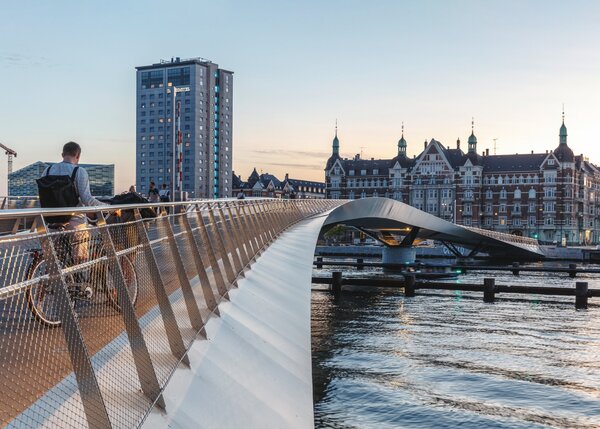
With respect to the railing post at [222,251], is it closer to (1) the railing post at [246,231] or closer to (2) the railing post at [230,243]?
(2) the railing post at [230,243]

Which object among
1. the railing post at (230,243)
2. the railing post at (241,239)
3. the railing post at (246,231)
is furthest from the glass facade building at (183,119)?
the railing post at (230,243)

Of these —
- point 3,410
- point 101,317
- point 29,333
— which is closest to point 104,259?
point 101,317

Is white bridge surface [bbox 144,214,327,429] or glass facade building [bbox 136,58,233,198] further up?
glass facade building [bbox 136,58,233,198]

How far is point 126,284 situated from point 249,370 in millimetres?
2963

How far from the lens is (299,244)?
22.7 meters

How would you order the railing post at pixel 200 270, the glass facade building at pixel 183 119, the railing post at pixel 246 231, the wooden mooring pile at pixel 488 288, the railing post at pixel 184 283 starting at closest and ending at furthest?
the railing post at pixel 184 283 < the railing post at pixel 200 270 < the railing post at pixel 246 231 < the wooden mooring pile at pixel 488 288 < the glass facade building at pixel 183 119

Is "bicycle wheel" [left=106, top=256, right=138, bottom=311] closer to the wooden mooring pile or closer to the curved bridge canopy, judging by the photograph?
the wooden mooring pile

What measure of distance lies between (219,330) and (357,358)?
1533 centimetres

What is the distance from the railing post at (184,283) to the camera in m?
6.32

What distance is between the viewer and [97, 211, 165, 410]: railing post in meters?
4.21

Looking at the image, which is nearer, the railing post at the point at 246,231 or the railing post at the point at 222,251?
the railing post at the point at 222,251

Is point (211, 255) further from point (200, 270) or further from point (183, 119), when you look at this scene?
point (183, 119)

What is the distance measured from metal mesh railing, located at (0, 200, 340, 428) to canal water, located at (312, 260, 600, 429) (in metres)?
10.3

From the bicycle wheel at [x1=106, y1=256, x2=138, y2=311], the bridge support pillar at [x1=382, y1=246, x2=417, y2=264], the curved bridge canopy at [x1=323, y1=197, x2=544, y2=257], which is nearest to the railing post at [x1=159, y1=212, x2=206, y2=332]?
the bicycle wheel at [x1=106, y1=256, x2=138, y2=311]
